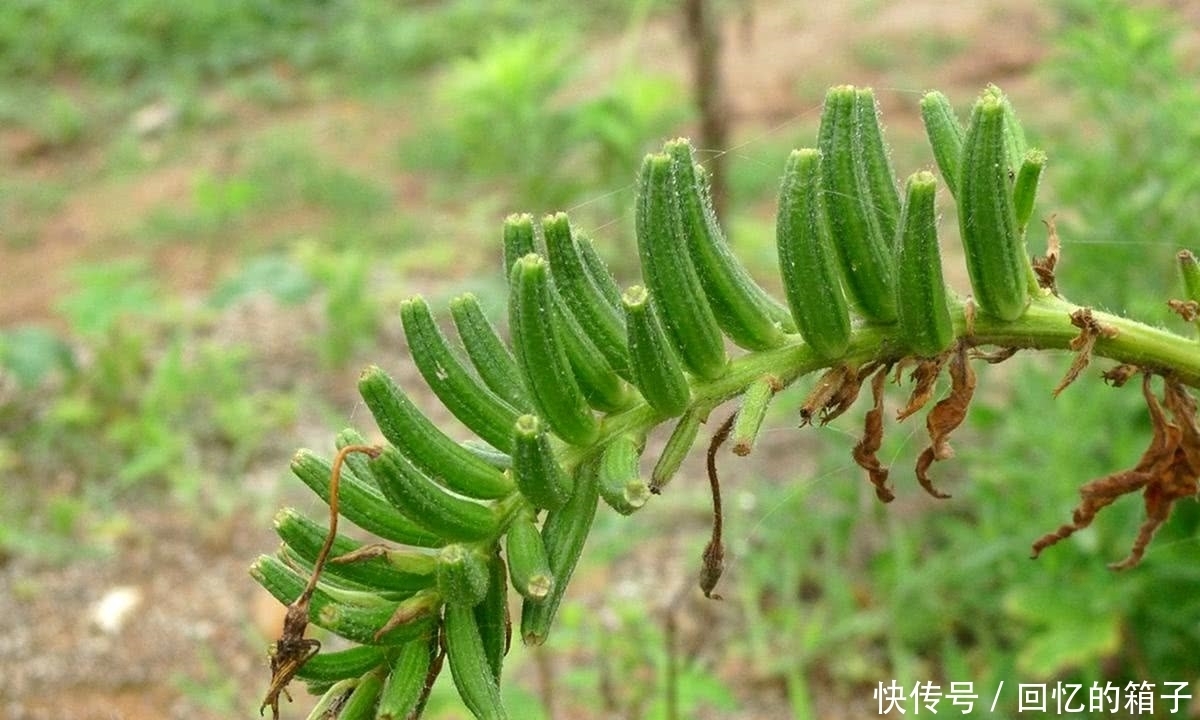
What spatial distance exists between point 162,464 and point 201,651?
83cm

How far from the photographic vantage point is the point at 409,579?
0.93m

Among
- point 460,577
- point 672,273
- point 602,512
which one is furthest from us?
point 602,512

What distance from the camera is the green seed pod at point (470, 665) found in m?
0.89

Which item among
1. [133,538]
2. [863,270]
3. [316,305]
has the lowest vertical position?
[133,538]

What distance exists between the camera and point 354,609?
35.4 inches

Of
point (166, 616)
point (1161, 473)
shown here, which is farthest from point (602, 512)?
point (1161, 473)

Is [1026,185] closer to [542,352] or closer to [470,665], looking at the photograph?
[542,352]

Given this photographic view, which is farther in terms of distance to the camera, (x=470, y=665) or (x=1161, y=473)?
(x=1161, y=473)

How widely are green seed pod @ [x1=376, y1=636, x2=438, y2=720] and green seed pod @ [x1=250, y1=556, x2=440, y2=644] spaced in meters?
0.01

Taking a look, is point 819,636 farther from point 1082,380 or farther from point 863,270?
point 863,270

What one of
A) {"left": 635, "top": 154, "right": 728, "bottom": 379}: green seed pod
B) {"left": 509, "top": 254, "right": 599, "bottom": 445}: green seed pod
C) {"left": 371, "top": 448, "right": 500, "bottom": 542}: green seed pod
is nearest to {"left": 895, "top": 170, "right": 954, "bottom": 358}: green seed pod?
{"left": 635, "top": 154, "right": 728, "bottom": 379}: green seed pod

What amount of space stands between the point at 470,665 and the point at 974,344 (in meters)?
0.50

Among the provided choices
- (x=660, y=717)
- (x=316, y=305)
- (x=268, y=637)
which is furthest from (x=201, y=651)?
(x=316, y=305)

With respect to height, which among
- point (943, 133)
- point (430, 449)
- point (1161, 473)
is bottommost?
point (1161, 473)
